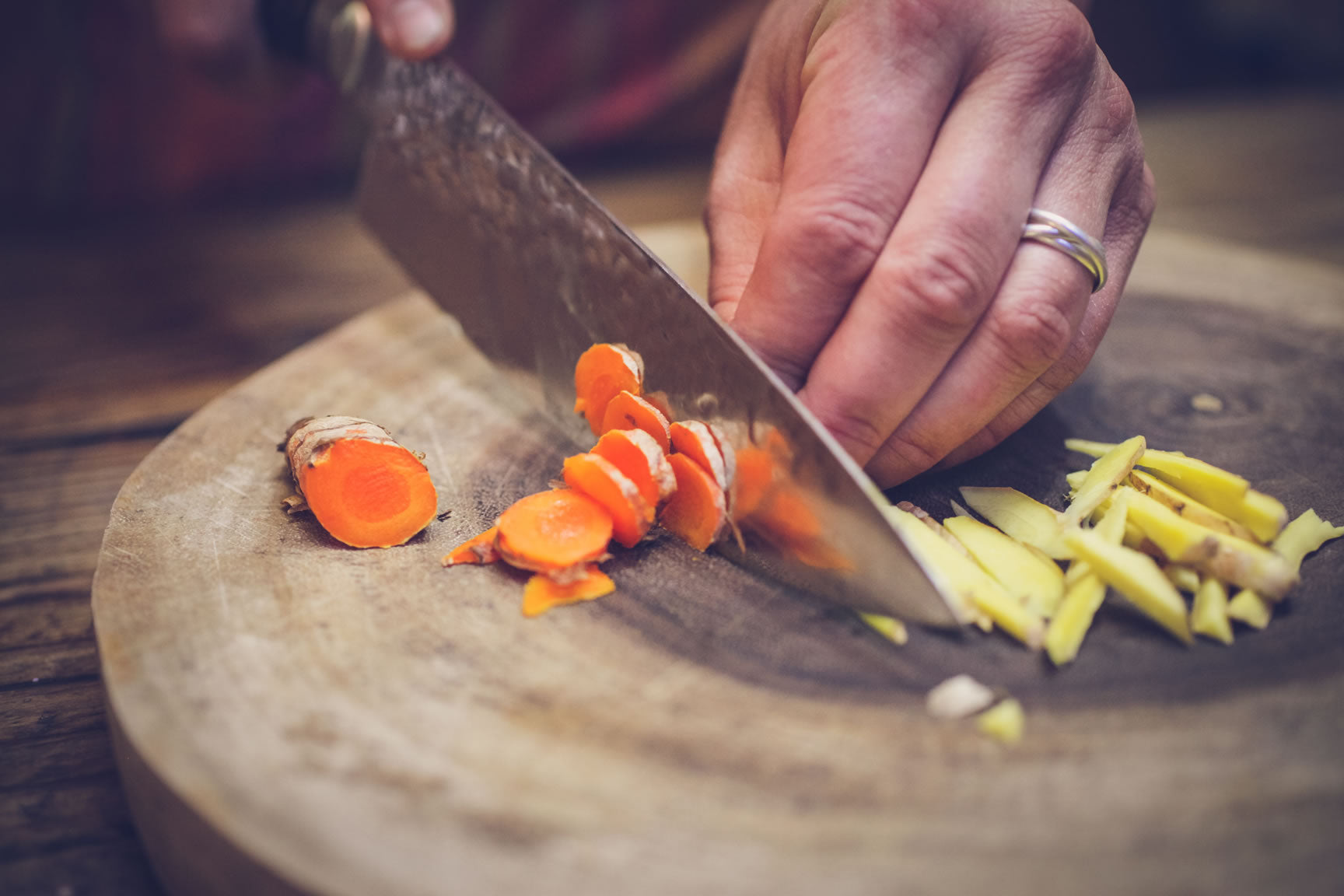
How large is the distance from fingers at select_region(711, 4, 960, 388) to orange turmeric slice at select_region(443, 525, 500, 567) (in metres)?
0.55

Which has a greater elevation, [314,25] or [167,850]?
[314,25]

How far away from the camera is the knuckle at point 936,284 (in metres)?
1.32

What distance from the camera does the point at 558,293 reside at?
174 cm

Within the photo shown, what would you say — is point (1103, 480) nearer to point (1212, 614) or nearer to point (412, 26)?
point (1212, 614)

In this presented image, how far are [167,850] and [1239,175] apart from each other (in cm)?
409

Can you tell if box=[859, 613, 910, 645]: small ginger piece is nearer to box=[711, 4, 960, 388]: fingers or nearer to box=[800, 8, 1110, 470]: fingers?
box=[800, 8, 1110, 470]: fingers

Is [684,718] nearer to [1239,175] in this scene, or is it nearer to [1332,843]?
[1332,843]

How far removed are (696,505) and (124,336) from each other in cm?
210

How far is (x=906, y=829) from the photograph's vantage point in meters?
0.96

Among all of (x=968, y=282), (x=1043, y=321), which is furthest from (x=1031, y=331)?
(x=968, y=282)

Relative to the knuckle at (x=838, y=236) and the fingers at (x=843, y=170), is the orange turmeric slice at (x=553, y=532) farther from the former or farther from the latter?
the knuckle at (x=838, y=236)

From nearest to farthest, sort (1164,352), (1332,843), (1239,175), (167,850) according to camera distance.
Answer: (1332,843) → (167,850) → (1164,352) → (1239,175)

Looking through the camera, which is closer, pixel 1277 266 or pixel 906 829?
Result: pixel 906 829

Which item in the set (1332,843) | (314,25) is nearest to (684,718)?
(1332,843)
